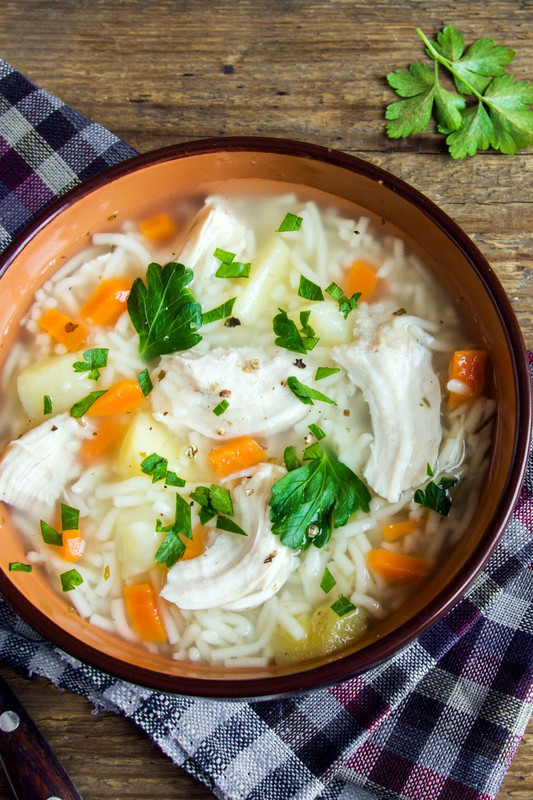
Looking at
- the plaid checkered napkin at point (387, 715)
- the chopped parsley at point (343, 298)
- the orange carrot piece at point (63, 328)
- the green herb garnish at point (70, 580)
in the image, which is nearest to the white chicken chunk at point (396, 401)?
the chopped parsley at point (343, 298)

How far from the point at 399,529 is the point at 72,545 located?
1230 millimetres

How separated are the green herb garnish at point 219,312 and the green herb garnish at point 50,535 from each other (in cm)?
99

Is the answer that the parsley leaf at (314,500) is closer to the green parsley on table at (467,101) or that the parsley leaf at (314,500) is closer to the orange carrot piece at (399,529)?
the orange carrot piece at (399,529)

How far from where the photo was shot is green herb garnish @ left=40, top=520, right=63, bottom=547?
125 inches

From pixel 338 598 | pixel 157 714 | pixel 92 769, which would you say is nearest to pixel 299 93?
pixel 338 598

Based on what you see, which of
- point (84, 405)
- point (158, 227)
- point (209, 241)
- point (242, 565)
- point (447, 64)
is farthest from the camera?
point (447, 64)

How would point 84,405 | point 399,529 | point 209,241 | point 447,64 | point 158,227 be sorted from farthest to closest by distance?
1. point 447,64
2. point 158,227
3. point 209,241
4. point 84,405
5. point 399,529

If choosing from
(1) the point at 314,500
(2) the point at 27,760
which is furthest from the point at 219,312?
(2) the point at 27,760

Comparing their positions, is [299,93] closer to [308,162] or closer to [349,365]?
[308,162]

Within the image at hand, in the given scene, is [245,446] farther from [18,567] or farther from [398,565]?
[18,567]

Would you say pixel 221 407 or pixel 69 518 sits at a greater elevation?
pixel 221 407

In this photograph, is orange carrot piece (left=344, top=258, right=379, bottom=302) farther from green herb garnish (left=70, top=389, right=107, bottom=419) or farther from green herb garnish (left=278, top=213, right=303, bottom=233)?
green herb garnish (left=70, top=389, right=107, bottom=419)

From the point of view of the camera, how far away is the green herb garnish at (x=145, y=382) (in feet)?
10.6

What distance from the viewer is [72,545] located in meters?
3.16
